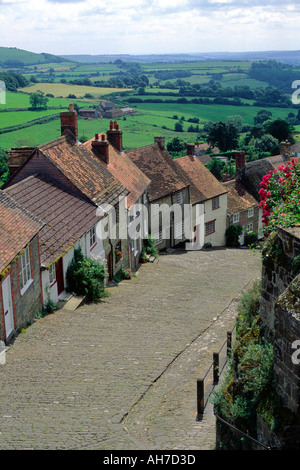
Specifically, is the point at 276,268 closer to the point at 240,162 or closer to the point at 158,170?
the point at 158,170

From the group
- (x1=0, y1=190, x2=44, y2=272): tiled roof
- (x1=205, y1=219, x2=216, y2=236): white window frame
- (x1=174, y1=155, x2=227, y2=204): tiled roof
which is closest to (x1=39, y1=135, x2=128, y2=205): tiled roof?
(x1=0, y1=190, x2=44, y2=272): tiled roof

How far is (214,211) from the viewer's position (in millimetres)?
45031

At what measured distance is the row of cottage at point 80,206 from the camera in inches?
685

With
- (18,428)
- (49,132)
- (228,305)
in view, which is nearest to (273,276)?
(18,428)

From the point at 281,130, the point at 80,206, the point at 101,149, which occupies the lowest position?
the point at 80,206

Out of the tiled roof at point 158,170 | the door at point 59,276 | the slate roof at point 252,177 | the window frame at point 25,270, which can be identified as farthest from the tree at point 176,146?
the window frame at point 25,270

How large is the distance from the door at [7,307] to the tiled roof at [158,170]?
21033 millimetres

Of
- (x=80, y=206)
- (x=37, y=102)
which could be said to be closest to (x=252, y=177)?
(x=80, y=206)

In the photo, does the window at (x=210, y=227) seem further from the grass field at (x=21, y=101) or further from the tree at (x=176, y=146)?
the grass field at (x=21, y=101)

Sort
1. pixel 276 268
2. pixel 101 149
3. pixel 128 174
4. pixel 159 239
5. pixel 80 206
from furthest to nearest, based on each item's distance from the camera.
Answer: pixel 159 239 < pixel 128 174 < pixel 101 149 < pixel 80 206 < pixel 276 268

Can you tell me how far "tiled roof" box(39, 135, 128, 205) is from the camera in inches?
1006

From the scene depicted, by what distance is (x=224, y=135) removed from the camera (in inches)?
4158

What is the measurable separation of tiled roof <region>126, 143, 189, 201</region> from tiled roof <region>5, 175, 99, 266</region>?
12.4 m
